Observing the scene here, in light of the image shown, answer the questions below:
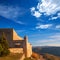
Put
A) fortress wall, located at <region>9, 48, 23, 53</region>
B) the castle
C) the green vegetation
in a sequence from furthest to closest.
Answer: the castle → fortress wall, located at <region>9, 48, 23, 53</region> → the green vegetation

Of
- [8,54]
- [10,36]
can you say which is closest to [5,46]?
[8,54]

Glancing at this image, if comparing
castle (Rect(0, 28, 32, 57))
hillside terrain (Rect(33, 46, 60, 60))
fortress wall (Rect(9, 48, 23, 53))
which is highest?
castle (Rect(0, 28, 32, 57))

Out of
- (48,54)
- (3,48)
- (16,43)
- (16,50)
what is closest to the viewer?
(3,48)

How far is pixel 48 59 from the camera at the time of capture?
61594 millimetres

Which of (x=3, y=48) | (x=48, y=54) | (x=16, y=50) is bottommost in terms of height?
(x=48, y=54)

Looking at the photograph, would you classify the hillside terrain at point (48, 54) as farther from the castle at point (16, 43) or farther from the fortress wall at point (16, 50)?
the fortress wall at point (16, 50)

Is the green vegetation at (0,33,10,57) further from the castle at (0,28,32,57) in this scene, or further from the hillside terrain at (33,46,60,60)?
the hillside terrain at (33,46,60,60)

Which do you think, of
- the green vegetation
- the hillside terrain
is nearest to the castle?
the green vegetation

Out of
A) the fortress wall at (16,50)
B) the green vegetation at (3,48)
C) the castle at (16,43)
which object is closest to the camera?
the green vegetation at (3,48)

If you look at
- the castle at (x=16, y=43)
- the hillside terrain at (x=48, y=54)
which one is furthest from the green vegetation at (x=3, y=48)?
the hillside terrain at (x=48, y=54)

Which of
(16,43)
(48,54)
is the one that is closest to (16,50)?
(16,43)

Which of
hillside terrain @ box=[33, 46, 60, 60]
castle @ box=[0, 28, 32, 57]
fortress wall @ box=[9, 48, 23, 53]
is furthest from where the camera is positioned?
hillside terrain @ box=[33, 46, 60, 60]

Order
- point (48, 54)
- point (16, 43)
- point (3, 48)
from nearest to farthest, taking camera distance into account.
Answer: point (3, 48) < point (16, 43) < point (48, 54)

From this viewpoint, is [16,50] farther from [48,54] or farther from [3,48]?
[48,54]
